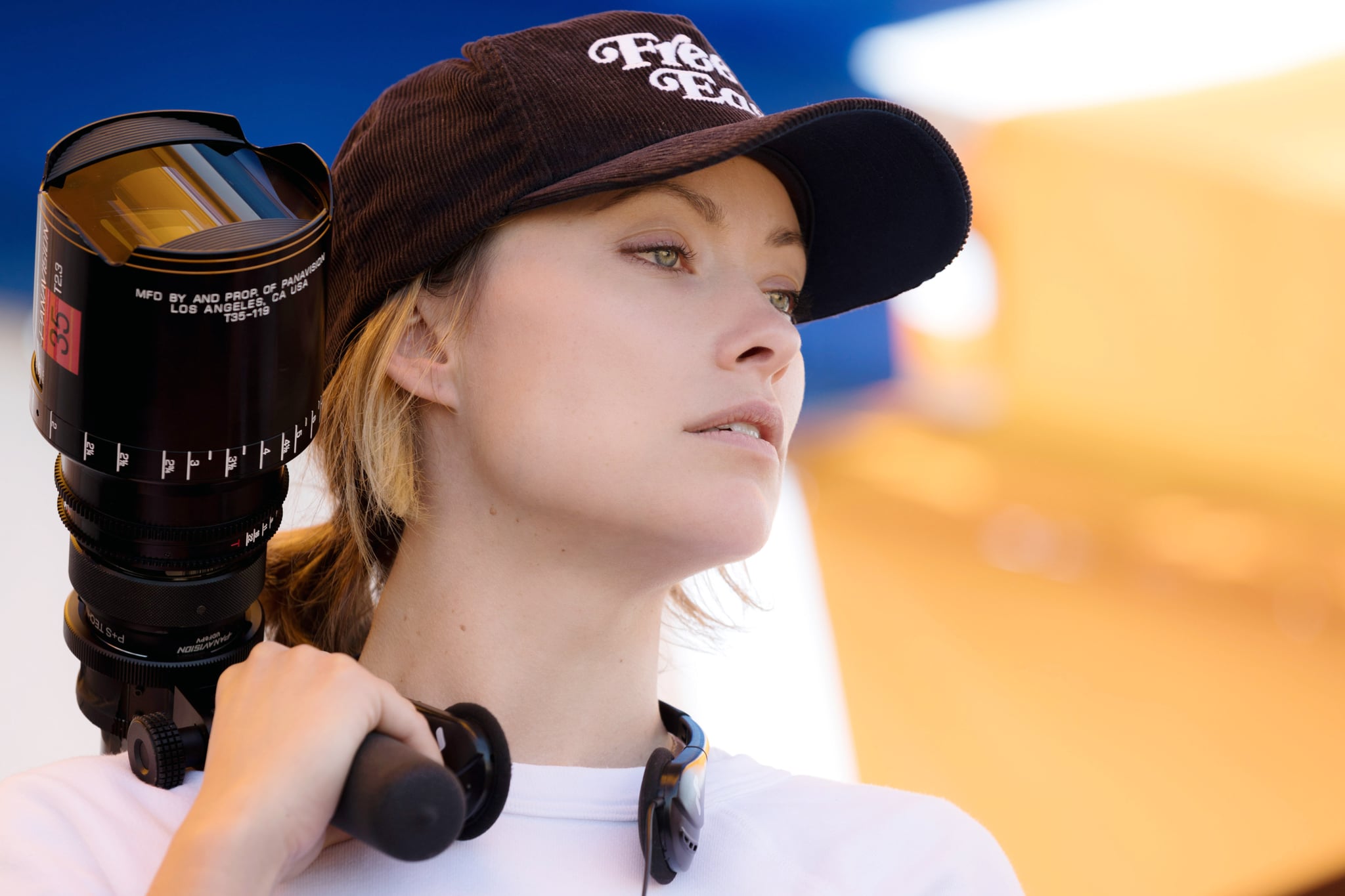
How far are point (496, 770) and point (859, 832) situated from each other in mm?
374

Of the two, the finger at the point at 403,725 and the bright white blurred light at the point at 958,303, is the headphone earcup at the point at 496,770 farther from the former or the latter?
the bright white blurred light at the point at 958,303

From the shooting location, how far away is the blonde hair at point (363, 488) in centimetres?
105

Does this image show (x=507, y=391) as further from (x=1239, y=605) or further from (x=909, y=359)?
(x=1239, y=605)

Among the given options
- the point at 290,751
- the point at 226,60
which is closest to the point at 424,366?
the point at 290,751

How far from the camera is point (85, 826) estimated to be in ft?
2.97

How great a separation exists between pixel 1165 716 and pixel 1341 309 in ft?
3.74

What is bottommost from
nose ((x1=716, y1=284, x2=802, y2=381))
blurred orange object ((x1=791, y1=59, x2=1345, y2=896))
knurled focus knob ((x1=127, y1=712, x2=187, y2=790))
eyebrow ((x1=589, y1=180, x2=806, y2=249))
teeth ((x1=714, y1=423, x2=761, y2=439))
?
blurred orange object ((x1=791, y1=59, x2=1345, y2=896))

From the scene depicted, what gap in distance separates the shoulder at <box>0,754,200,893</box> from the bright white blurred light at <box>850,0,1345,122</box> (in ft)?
6.93

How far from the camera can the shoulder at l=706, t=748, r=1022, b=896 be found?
100cm

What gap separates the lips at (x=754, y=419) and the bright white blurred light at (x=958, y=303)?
6.16ft

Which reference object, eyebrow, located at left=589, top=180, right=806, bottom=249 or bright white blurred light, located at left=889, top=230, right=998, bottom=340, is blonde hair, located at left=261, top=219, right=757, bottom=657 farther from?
bright white blurred light, located at left=889, top=230, right=998, bottom=340

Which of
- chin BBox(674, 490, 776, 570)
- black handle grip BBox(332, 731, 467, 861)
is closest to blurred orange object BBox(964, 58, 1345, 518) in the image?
chin BBox(674, 490, 776, 570)

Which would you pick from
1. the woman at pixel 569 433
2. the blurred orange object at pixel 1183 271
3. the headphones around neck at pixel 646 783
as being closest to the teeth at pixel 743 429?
the woman at pixel 569 433

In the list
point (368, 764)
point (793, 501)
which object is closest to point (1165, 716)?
point (793, 501)
